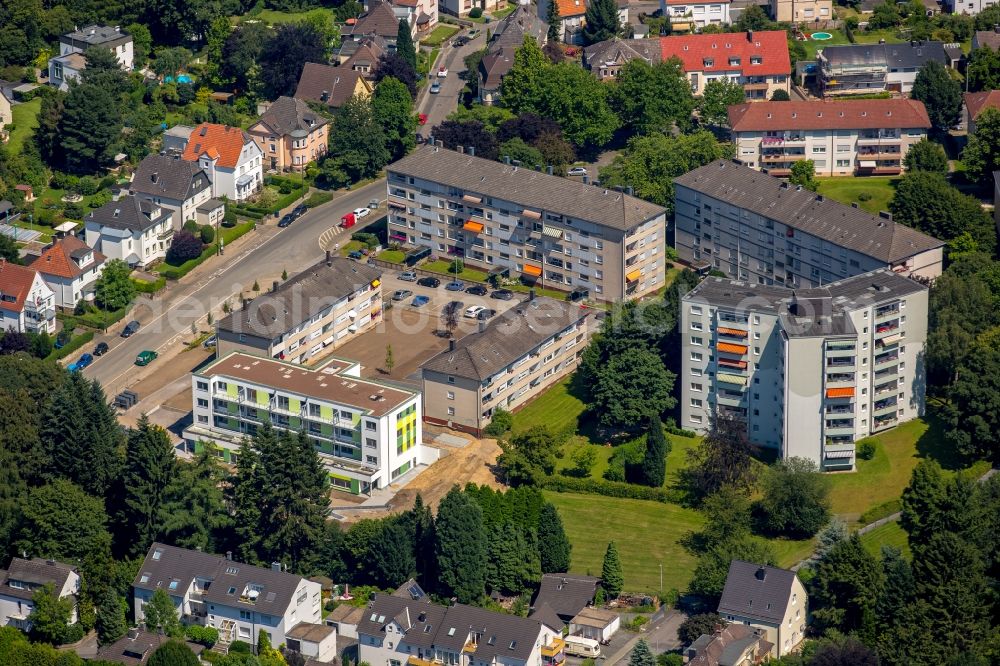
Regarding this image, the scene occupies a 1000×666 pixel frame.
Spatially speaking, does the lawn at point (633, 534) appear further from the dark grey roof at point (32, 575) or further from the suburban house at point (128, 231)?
the suburban house at point (128, 231)

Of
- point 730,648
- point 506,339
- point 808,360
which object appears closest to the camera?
point 730,648

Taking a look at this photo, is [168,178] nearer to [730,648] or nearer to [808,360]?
[808,360]

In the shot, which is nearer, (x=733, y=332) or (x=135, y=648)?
(x=135, y=648)

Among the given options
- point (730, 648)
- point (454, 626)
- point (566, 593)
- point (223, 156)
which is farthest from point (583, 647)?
point (223, 156)

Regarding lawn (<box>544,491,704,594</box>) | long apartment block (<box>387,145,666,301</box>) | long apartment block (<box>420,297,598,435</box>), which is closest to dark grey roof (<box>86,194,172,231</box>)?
long apartment block (<box>387,145,666,301</box>)

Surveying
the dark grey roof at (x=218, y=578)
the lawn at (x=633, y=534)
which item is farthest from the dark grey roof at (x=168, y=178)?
the lawn at (x=633, y=534)

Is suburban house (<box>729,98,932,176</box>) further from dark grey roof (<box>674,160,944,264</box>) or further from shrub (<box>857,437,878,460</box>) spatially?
shrub (<box>857,437,878,460</box>)
